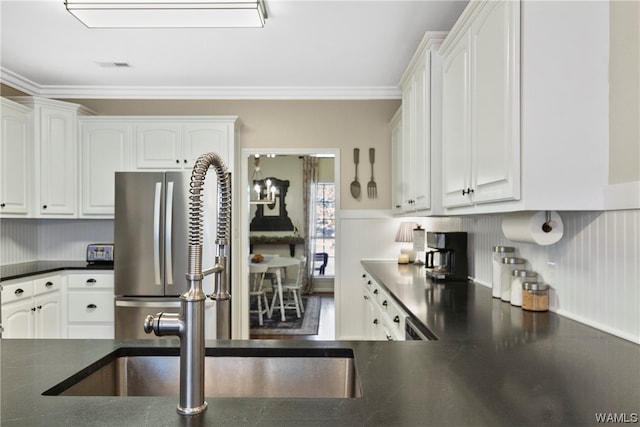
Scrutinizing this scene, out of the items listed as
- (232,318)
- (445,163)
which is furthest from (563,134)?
(232,318)

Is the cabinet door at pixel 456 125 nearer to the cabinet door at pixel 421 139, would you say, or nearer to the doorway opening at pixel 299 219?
the cabinet door at pixel 421 139

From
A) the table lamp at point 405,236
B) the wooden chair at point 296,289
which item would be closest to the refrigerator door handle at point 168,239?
the table lamp at point 405,236

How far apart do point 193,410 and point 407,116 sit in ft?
Answer: 8.92

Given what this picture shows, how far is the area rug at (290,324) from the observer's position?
16.5ft

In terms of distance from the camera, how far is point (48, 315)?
3.63m

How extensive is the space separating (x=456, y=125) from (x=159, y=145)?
9.28 ft

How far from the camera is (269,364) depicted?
1.22 metres

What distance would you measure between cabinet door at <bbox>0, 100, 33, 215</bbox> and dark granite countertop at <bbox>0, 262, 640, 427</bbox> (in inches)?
111

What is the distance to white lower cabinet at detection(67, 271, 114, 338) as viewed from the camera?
12.5 feet

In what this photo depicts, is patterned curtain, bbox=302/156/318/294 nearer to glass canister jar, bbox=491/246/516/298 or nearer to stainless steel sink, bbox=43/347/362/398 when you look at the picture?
glass canister jar, bbox=491/246/516/298

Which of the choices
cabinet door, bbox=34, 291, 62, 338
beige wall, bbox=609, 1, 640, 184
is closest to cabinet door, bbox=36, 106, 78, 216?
cabinet door, bbox=34, 291, 62, 338

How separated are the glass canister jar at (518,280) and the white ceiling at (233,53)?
163 cm

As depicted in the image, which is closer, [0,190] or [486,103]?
[486,103]

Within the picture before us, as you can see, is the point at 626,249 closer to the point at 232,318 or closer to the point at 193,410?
the point at 193,410
